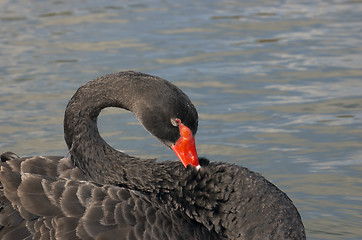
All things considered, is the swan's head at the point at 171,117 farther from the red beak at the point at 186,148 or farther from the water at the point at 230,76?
the water at the point at 230,76

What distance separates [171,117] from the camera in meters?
4.60

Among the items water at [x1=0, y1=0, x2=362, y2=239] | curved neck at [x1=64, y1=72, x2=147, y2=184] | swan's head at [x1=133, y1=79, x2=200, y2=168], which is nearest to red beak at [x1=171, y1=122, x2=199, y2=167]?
swan's head at [x1=133, y1=79, x2=200, y2=168]

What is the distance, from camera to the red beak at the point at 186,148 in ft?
15.2

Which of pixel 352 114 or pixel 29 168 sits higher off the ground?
pixel 29 168

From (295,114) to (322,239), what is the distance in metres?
2.08

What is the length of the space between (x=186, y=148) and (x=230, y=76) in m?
3.40

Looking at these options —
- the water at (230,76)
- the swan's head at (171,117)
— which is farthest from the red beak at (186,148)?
the water at (230,76)

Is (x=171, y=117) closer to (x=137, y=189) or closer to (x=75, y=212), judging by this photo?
(x=137, y=189)

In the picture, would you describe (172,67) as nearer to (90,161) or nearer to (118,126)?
(118,126)

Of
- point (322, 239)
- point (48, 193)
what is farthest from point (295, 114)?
point (48, 193)

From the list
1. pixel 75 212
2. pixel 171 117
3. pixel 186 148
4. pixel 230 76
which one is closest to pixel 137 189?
pixel 186 148

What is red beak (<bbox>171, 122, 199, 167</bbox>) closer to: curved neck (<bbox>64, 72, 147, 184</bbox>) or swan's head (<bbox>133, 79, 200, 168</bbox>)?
swan's head (<bbox>133, 79, 200, 168</bbox>)

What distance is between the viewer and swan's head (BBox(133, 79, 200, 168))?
4.54 m

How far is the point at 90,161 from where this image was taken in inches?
192
